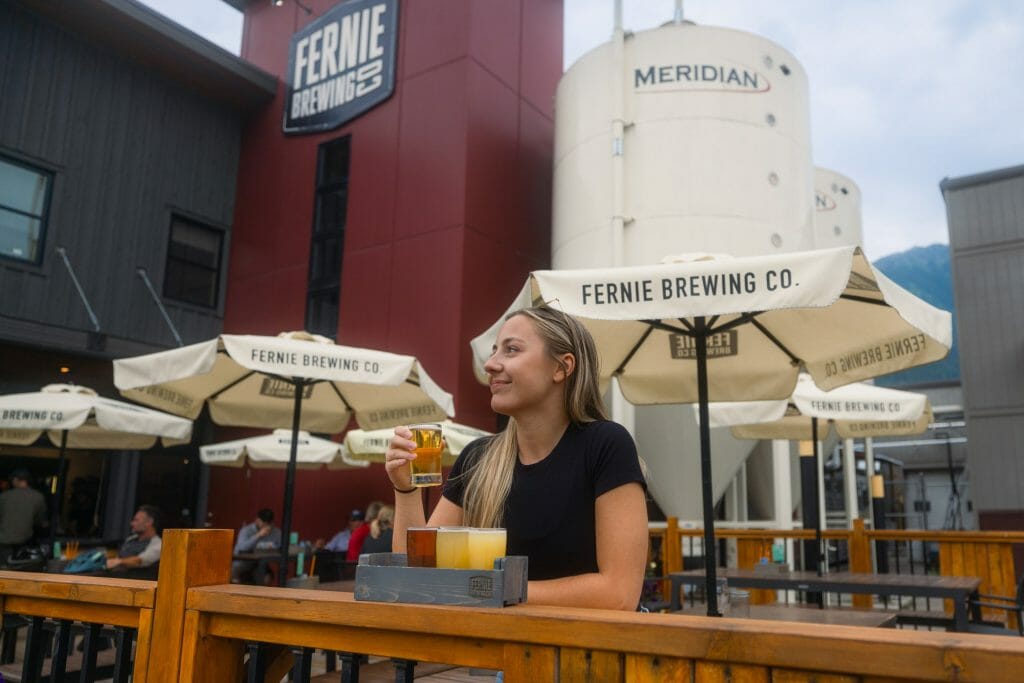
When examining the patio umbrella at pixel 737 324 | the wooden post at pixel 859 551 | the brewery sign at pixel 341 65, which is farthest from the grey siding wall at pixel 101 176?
the wooden post at pixel 859 551

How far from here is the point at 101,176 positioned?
13.5m

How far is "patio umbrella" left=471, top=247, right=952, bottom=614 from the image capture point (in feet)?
12.2

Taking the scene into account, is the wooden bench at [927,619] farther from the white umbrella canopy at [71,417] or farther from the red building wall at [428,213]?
the white umbrella canopy at [71,417]

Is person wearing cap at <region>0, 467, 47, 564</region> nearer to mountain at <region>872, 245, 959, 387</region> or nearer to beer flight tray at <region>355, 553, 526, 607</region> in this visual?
beer flight tray at <region>355, 553, 526, 607</region>

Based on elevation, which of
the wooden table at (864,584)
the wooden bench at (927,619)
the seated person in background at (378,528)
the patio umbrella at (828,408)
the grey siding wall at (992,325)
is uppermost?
the grey siding wall at (992,325)

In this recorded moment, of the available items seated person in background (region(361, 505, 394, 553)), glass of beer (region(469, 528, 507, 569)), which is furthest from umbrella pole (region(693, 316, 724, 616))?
seated person in background (region(361, 505, 394, 553))

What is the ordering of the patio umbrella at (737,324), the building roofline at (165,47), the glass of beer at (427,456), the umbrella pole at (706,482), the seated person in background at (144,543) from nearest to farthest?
the glass of beer at (427,456)
the patio umbrella at (737,324)
the umbrella pole at (706,482)
the seated person in background at (144,543)
the building roofline at (165,47)

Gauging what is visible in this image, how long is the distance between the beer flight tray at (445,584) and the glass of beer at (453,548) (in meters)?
0.06

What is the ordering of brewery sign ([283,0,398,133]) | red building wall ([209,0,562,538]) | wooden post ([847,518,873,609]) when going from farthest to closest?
brewery sign ([283,0,398,133]) → red building wall ([209,0,562,538]) → wooden post ([847,518,873,609])

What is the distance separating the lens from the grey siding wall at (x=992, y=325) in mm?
14078

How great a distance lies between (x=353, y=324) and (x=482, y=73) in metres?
4.64

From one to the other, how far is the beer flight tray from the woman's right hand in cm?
35

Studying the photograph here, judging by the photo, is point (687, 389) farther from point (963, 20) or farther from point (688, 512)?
point (963, 20)

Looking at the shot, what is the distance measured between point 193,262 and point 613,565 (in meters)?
14.7
